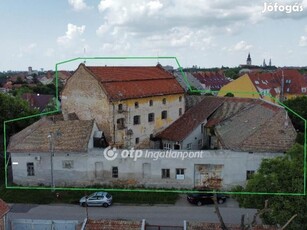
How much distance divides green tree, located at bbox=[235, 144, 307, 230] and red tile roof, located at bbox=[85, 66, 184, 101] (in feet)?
51.3

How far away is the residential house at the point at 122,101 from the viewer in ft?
106

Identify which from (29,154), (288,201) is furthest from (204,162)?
(29,154)

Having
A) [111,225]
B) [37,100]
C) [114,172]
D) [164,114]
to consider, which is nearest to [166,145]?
[164,114]

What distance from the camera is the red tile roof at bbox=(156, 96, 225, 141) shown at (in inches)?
1388

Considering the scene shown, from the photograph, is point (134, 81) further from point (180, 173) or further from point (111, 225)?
point (111, 225)

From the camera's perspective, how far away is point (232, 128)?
33.0m

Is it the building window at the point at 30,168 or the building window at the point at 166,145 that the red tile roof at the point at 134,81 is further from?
the building window at the point at 30,168

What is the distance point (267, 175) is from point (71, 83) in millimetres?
20783

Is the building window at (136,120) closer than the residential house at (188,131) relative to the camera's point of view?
Yes

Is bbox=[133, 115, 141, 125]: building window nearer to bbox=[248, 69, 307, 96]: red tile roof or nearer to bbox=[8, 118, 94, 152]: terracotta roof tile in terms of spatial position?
bbox=[8, 118, 94, 152]: terracotta roof tile

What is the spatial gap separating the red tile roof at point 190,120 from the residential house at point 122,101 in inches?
52.7

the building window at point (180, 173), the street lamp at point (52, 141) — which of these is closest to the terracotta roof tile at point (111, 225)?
the building window at point (180, 173)

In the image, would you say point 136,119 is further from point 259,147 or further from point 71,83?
point 259,147

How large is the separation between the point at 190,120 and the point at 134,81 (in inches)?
273
